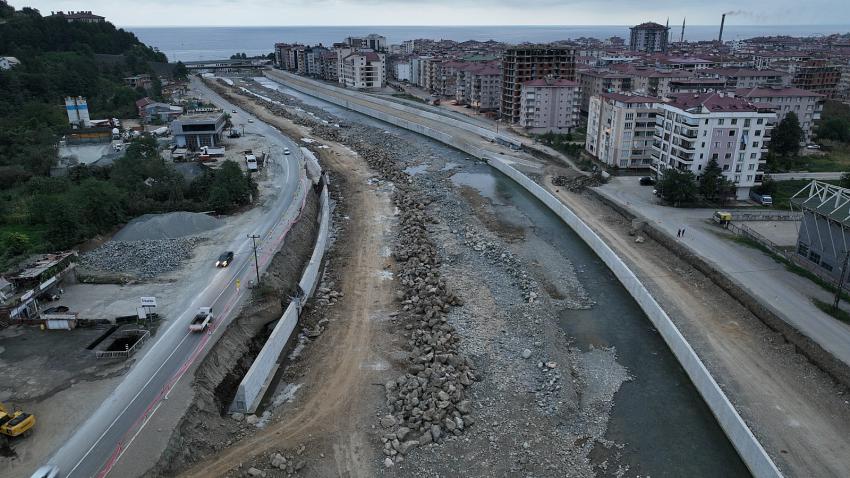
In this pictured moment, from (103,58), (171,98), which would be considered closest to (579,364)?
(171,98)

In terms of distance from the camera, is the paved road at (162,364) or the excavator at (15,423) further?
the excavator at (15,423)

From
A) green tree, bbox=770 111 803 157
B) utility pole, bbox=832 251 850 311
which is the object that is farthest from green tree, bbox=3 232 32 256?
green tree, bbox=770 111 803 157

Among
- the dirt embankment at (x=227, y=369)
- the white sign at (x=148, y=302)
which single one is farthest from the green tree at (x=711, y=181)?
the white sign at (x=148, y=302)

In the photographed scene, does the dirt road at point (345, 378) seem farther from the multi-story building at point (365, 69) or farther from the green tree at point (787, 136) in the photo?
the multi-story building at point (365, 69)

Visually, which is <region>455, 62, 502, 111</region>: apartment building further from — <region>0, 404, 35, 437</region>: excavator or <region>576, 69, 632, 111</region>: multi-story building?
<region>0, 404, 35, 437</region>: excavator

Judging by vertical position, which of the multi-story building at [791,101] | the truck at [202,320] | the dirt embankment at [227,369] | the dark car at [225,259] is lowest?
the dirt embankment at [227,369]

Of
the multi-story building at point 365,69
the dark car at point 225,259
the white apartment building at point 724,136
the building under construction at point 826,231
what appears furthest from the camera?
the multi-story building at point 365,69
